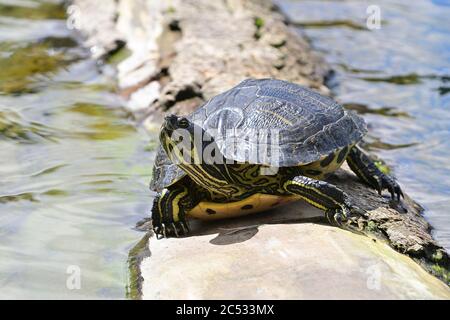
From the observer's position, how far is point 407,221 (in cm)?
543

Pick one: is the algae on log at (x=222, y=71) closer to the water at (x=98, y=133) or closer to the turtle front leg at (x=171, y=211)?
the turtle front leg at (x=171, y=211)

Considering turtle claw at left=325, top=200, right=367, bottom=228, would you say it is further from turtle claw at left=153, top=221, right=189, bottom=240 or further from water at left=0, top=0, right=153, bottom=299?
water at left=0, top=0, right=153, bottom=299

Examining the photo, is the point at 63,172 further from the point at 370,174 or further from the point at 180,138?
the point at 370,174

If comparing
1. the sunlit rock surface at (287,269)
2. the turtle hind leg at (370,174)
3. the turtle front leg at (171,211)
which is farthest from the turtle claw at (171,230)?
the turtle hind leg at (370,174)

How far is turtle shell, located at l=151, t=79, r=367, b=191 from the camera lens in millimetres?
5211

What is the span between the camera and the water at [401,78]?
7645 mm

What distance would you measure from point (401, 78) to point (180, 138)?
6.96 meters

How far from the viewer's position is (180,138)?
4887 mm

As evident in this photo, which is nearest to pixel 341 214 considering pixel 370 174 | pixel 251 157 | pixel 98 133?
pixel 251 157

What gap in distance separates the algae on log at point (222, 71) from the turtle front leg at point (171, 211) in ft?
0.42

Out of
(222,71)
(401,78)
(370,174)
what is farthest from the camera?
(401,78)

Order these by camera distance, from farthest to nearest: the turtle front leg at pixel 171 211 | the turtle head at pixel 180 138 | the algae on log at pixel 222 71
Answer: the turtle front leg at pixel 171 211 < the algae on log at pixel 222 71 < the turtle head at pixel 180 138

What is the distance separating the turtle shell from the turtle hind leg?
11.1 inches

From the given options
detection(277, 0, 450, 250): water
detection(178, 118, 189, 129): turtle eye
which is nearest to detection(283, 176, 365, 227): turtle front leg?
detection(178, 118, 189, 129): turtle eye
